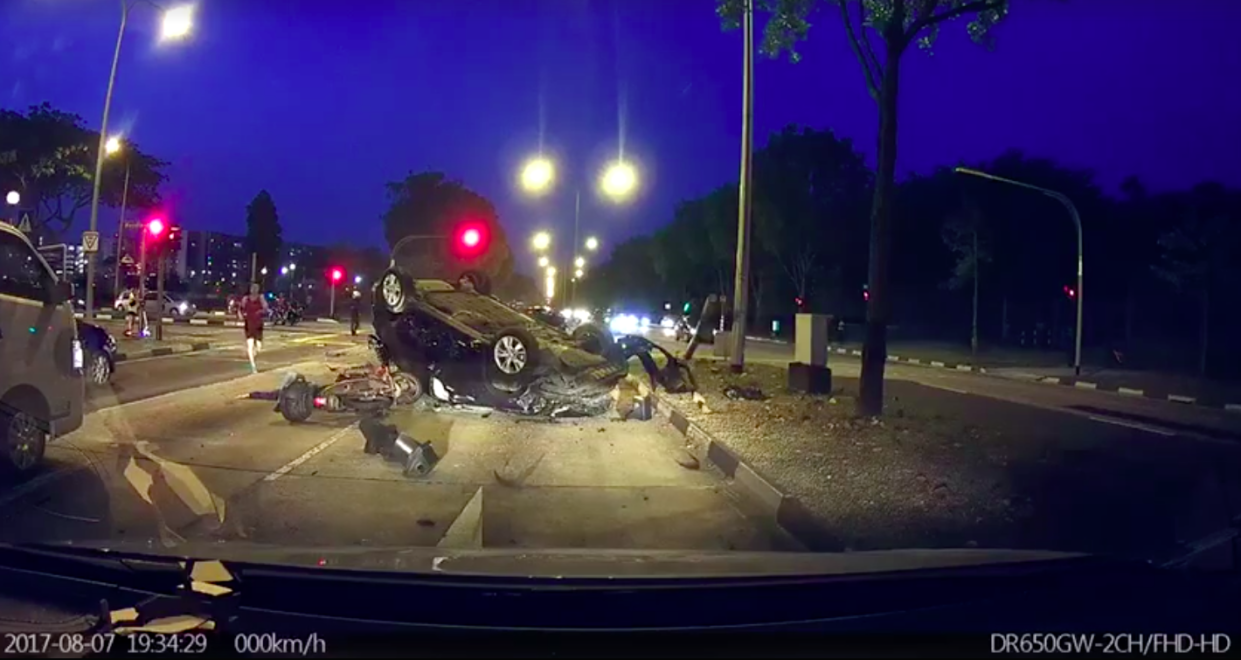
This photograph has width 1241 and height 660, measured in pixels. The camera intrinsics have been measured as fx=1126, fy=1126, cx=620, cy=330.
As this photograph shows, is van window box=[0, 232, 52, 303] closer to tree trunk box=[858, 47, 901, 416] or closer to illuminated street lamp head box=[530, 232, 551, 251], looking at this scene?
tree trunk box=[858, 47, 901, 416]

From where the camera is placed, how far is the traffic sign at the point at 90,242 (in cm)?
2739

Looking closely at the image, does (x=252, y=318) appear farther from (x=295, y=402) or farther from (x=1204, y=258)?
(x=1204, y=258)

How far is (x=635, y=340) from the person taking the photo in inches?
731

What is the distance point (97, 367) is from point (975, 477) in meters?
14.3

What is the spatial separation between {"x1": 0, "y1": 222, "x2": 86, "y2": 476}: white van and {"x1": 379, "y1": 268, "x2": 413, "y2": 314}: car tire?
6983mm

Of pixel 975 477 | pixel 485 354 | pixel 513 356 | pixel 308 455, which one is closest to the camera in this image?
pixel 975 477

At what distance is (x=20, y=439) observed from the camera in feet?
30.3

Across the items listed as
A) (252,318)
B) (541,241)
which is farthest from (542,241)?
(252,318)

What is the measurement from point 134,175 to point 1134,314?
44513 millimetres

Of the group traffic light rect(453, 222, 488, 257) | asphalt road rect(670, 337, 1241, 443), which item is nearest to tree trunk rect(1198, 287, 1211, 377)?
asphalt road rect(670, 337, 1241, 443)

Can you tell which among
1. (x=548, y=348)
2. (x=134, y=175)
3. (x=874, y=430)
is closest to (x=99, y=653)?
(x=874, y=430)

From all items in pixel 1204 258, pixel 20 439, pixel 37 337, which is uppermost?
pixel 1204 258

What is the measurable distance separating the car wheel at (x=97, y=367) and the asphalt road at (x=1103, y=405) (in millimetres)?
16092

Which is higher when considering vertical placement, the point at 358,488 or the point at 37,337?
the point at 37,337
